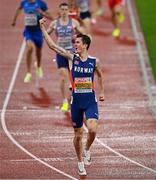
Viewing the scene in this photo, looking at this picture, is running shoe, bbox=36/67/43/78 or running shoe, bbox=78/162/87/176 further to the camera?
running shoe, bbox=36/67/43/78

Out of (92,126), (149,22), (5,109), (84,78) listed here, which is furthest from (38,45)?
(149,22)

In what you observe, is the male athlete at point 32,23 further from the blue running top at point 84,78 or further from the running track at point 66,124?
the blue running top at point 84,78

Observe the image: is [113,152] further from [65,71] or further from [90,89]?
[65,71]

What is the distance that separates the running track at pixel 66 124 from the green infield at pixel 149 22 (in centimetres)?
52

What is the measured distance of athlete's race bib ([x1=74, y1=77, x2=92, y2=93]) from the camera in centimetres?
1561

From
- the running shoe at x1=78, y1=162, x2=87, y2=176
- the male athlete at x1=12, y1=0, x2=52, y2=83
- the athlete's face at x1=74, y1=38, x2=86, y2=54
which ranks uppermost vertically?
the athlete's face at x1=74, y1=38, x2=86, y2=54

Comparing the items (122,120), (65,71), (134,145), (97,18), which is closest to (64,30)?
(65,71)

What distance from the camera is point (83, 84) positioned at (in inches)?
A: 614

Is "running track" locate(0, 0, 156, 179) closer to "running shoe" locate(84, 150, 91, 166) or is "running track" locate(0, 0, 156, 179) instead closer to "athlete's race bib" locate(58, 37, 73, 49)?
"running shoe" locate(84, 150, 91, 166)

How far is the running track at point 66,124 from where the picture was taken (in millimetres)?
16516

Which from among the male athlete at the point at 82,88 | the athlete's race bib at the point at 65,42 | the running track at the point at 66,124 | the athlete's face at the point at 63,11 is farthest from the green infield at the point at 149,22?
the male athlete at the point at 82,88

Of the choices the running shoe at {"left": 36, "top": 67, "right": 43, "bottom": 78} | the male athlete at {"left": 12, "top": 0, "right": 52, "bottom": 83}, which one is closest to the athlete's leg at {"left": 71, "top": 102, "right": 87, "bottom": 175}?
the male athlete at {"left": 12, "top": 0, "right": 52, "bottom": 83}

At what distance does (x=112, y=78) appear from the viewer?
2491cm

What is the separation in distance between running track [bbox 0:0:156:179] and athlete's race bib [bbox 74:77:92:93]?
5.03 feet
